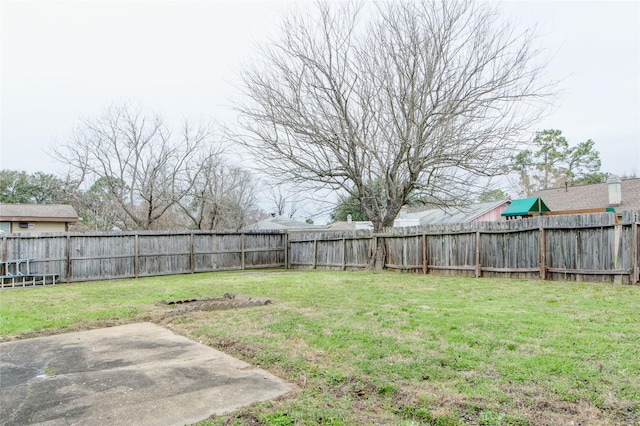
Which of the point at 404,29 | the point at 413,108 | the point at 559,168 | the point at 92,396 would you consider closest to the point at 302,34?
the point at 404,29

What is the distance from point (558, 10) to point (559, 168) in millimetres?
25124

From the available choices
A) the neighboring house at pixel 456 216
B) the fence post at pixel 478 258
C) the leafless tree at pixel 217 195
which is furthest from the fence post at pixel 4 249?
the neighboring house at pixel 456 216

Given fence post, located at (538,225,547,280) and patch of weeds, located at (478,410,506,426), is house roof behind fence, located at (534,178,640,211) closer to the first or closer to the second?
fence post, located at (538,225,547,280)

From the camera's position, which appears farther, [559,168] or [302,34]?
[559,168]

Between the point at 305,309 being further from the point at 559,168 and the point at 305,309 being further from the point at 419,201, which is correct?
the point at 559,168

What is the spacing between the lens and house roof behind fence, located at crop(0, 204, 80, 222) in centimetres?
2042

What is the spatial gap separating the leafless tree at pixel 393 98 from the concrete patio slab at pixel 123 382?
9.32m

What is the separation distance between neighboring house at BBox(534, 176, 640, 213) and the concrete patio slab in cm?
1803

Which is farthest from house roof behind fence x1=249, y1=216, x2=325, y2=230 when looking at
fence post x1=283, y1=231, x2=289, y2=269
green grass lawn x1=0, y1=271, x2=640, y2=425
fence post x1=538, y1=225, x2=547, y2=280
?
green grass lawn x1=0, y1=271, x2=640, y2=425

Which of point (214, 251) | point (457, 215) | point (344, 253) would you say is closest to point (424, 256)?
point (344, 253)

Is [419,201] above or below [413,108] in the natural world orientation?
below

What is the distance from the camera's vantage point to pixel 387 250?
13477mm

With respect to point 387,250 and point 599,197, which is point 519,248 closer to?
point 387,250

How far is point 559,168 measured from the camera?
3278 centimetres
